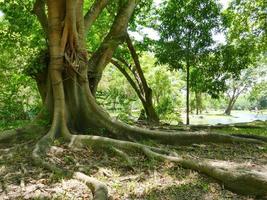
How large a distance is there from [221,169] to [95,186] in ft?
5.86

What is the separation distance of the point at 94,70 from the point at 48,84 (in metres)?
1.36

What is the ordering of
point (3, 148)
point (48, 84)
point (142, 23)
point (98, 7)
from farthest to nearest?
point (142, 23) < point (98, 7) < point (48, 84) < point (3, 148)

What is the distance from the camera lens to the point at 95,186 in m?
4.09

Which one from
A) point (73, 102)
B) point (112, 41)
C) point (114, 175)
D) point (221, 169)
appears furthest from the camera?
point (112, 41)

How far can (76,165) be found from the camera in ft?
17.3

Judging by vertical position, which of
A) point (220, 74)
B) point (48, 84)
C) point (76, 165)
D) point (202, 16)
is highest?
point (202, 16)

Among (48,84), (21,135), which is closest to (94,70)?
(48,84)

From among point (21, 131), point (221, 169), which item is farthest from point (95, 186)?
point (21, 131)

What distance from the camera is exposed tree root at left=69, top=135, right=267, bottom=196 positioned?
4.05 meters

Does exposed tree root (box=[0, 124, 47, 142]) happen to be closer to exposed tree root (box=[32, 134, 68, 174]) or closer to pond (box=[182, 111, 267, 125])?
exposed tree root (box=[32, 134, 68, 174])

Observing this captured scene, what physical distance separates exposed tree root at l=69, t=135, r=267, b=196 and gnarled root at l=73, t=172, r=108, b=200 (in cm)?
139

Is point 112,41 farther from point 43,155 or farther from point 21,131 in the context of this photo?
point 43,155

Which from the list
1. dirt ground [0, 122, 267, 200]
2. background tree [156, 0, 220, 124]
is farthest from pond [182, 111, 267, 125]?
dirt ground [0, 122, 267, 200]

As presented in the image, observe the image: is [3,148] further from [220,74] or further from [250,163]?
[220,74]
